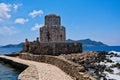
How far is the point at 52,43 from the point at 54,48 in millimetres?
811

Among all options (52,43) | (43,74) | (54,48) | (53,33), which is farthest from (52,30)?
(43,74)

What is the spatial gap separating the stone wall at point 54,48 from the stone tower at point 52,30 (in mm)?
3313

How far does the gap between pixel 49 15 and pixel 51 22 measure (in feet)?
4.39

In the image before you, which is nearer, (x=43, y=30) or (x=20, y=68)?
(x=20, y=68)

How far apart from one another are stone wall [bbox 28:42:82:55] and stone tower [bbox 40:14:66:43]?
331cm

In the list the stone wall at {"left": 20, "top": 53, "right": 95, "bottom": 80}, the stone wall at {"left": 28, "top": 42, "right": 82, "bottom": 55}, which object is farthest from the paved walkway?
the stone wall at {"left": 28, "top": 42, "right": 82, "bottom": 55}

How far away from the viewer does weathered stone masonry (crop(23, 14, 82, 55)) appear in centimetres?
3650

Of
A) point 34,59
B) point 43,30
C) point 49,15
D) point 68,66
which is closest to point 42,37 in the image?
point 43,30

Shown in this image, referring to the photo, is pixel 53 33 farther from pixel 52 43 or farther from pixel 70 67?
pixel 70 67

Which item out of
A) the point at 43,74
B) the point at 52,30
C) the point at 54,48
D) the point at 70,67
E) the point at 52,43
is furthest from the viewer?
the point at 52,30

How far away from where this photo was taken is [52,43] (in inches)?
1420

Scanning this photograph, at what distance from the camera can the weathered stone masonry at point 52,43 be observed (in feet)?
120

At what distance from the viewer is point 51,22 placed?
41406mm

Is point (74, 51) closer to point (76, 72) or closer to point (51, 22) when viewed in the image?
point (51, 22)
